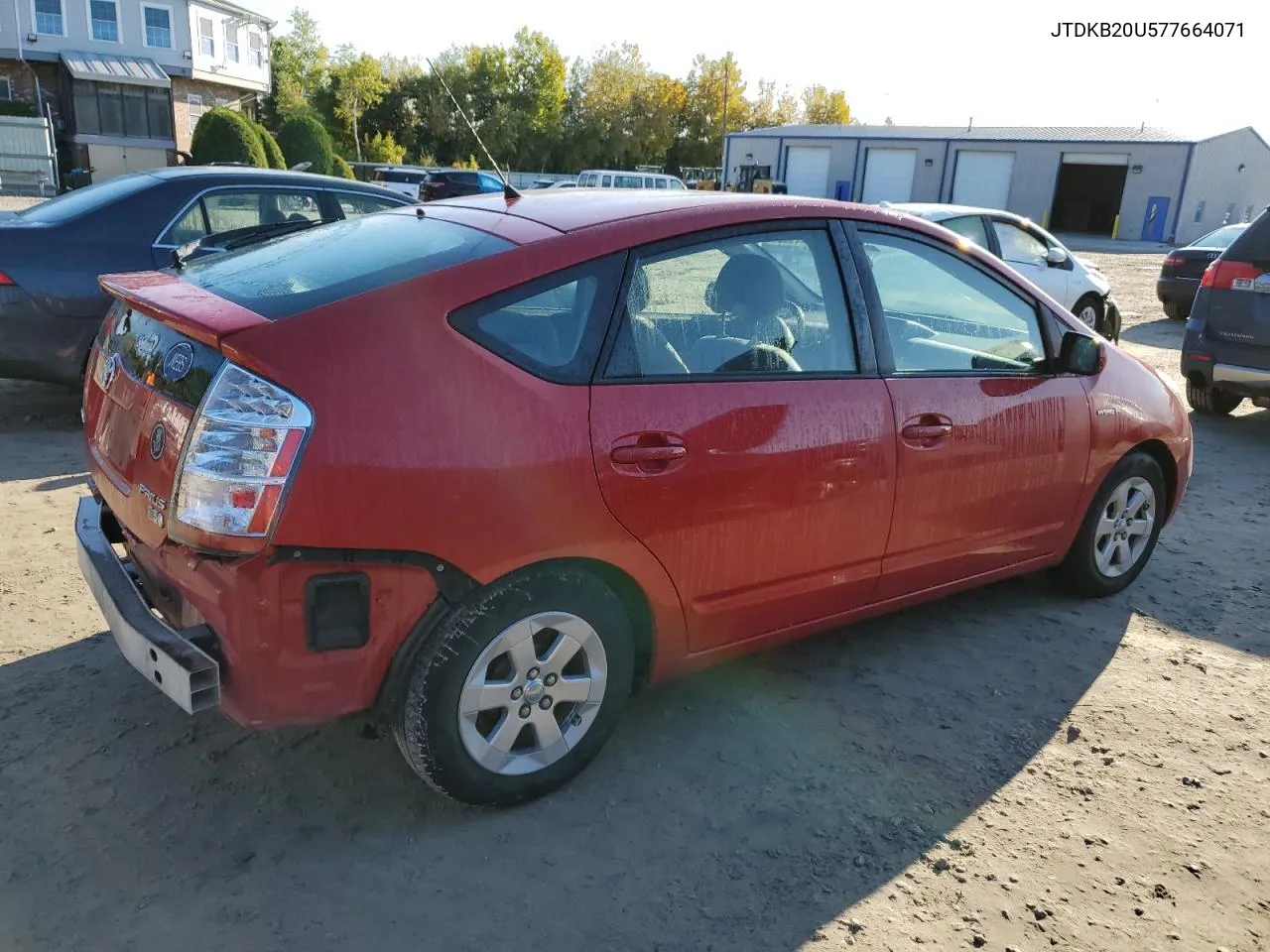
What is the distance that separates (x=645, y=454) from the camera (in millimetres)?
2779

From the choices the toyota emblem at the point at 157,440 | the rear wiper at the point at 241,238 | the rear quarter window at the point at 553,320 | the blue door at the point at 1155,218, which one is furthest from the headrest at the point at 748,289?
the blue door at the point at 1155,218

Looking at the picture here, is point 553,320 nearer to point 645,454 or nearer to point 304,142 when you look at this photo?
point 645,454

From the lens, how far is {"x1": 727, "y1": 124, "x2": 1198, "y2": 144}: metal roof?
Answer: 145 feet

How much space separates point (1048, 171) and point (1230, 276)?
41.8 meters

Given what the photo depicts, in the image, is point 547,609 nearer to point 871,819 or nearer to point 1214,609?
point 871,819

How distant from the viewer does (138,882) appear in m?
2.52

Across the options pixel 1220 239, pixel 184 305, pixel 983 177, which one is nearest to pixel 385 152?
pixel 983 177

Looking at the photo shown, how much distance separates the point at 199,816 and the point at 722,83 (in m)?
74.0

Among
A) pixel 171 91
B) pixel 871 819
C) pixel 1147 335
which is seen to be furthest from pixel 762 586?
pixel 171 91

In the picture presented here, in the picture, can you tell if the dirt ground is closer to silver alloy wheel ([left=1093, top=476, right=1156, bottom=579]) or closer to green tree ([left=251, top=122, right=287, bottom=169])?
silver alloy wheel ([left=1093, top=476, right=1156, bottom=579])

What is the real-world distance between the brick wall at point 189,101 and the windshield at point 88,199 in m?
39.8

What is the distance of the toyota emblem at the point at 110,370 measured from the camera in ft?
9.61

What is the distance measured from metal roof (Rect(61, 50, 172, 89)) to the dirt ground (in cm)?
4273

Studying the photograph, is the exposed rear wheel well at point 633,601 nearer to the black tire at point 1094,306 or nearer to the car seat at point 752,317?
the car seat at point 752,317
